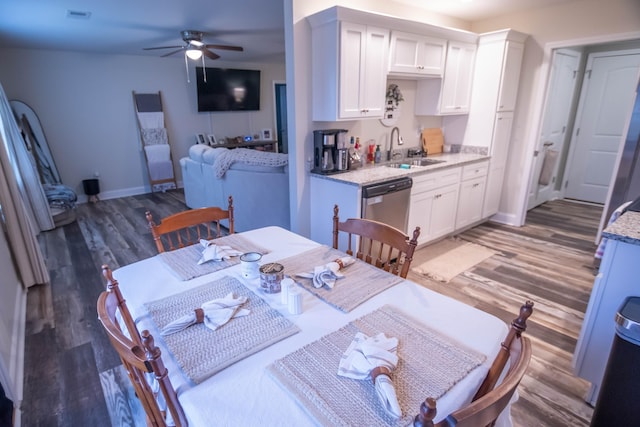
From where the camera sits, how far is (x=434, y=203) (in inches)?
137

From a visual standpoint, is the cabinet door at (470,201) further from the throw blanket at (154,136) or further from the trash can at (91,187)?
the trash can at (91,187)

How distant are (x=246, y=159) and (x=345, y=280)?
2651mm

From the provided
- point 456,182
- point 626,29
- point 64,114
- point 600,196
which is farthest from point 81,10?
point 600,196

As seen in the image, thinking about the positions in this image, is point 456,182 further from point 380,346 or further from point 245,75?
point 245,75

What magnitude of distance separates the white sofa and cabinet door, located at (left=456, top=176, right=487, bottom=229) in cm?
200

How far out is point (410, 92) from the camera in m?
3.92

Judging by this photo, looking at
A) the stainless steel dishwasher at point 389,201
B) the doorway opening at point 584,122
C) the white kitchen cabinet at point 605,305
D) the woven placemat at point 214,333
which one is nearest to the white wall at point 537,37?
the doorway opening at point 584,122

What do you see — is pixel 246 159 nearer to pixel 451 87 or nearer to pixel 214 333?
pixel 451 87

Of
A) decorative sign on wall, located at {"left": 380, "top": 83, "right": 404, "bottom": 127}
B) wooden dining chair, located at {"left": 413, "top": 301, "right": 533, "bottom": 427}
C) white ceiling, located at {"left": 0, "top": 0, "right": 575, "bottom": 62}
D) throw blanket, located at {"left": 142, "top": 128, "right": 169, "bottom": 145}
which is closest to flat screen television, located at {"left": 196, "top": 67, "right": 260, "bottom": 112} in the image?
throw blanket, located at {"left": 142, "top": 128, "right": 169, "bottom": 145}

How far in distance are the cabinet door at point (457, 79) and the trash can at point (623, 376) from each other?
2.95 meters

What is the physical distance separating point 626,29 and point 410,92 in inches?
82.3

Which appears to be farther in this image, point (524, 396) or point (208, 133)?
point (208, 133)

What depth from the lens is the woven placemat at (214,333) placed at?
93cm

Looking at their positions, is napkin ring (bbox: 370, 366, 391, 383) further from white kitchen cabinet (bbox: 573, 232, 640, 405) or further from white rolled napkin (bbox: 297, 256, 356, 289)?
white kitchen cabinet (bbox: 573, 232, 640, 405)
